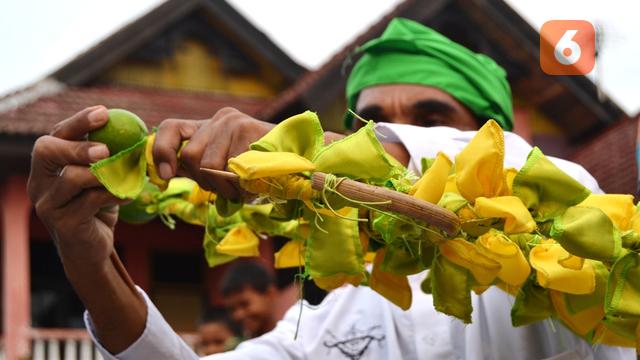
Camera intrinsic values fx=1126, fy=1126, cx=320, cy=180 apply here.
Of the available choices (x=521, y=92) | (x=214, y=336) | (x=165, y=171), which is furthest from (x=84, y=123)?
(x=521, y=92)

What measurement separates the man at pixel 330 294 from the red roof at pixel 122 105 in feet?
27.5

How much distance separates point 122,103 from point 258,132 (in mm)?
11184

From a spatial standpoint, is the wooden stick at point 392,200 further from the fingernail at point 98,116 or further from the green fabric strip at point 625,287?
the fingernail at point 98,116

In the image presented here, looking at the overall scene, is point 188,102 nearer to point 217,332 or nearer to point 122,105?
point 122,105

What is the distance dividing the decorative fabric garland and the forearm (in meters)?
0.57

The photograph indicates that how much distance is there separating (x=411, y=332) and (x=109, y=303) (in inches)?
27.0

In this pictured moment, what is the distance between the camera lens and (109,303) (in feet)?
7.93

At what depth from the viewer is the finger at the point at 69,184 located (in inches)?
84.7

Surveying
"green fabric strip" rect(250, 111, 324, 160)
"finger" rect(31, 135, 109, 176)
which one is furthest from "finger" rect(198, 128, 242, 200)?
"finger" rect(31, 135, 109, 176)

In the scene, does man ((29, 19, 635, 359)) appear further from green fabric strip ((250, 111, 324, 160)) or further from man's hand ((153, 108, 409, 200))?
green fabric strip ((250, 111, 324, 160))

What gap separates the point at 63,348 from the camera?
12055 mm

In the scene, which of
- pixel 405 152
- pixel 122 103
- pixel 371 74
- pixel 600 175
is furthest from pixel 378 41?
pixel 122 103

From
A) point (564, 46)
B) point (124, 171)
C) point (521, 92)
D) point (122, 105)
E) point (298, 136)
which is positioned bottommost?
point (122, 105)

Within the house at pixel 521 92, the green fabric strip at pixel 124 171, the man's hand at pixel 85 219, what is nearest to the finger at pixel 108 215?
the man's hand at pixel 85 219
